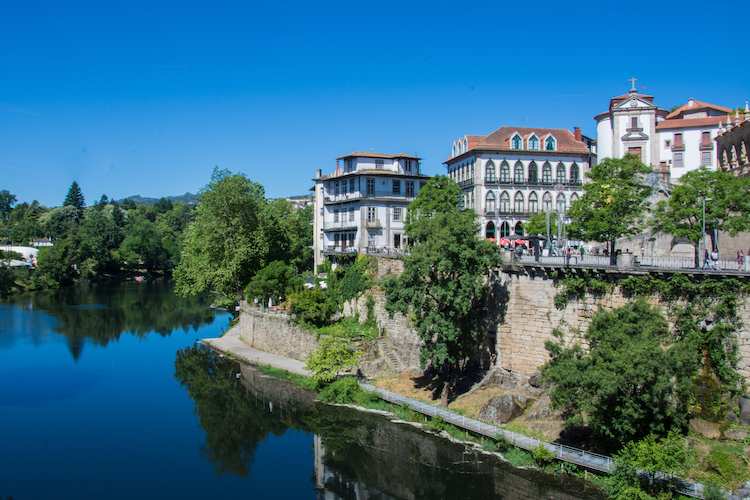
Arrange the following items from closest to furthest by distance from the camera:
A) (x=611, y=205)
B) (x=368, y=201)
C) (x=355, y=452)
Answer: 1. (x=355, y=452)
2. (x=611, y=205)
3. (x=368, y=201)

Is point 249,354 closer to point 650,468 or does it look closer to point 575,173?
point 575,173

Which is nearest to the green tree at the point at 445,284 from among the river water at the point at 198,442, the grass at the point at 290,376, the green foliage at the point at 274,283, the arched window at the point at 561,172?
the river water at the point at 198,442

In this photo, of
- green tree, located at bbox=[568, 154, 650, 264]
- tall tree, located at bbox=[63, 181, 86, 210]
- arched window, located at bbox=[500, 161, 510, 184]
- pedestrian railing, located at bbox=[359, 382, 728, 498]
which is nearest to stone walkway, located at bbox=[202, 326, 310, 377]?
pedestrian railing, located at bbox=[359, 382, 728, 498]

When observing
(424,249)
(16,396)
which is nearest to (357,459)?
(424,249)

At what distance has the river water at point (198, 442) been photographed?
80.8ft

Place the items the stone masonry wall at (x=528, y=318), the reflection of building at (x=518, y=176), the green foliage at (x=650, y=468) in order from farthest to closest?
1. the reflection of building at (x=518, y=176)
2. the stone masonry wall at (x=528, y=318)
3. the green foliage at (x=650, y=468)

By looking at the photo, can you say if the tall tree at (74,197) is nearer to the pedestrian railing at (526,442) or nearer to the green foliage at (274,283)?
the green foliage at (274,283)

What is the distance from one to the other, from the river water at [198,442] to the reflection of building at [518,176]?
940 inches

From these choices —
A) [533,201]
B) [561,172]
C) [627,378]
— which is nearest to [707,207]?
[627,378]

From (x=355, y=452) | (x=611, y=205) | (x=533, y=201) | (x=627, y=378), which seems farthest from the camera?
(x=533, y=201)

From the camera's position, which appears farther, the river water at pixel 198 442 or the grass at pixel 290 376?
the grass at pixel 290 376

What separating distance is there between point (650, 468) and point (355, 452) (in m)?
13.4

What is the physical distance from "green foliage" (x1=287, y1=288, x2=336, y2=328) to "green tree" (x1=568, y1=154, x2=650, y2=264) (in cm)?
1924

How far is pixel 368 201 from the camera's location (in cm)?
5266
